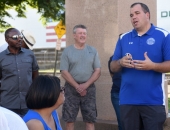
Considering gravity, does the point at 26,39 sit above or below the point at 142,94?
above

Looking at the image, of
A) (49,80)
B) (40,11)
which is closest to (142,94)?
(49,80)

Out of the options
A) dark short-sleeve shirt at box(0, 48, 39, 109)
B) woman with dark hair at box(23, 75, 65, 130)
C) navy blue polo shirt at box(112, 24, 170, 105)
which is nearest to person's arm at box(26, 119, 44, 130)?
woman with dark hair at box(23, 75, 65, 130)

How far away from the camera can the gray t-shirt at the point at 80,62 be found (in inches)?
272

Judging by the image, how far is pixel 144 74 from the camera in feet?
16.3

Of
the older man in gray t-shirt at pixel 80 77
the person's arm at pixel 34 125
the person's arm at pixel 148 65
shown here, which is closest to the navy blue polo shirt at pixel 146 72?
the person's arm at pixel 148 65

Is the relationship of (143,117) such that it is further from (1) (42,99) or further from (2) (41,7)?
(2) (41,7)

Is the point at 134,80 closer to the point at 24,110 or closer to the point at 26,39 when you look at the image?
the point at 24,110

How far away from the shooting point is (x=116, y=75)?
6.66 meters

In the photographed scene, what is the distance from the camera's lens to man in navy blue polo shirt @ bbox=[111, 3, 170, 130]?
4.91 meters

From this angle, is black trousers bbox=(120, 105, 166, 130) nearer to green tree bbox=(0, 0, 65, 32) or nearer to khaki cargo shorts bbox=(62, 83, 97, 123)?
khaki cargo shorts bbox=(62, 83, 97, 123)

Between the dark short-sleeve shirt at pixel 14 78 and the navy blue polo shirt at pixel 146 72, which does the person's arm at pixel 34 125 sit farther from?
the dark short-sleeve shirt at pixel 14 78

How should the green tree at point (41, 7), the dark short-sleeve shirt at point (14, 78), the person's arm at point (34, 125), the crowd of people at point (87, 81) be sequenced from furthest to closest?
the green tree at point (41, 7) < the dark short-sleeve shirt at point (14, 78) < the crowd of people at point (87, 81) < the person's arm at point (34, 125)

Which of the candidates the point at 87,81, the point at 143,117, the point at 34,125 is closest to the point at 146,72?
the point at 143,117

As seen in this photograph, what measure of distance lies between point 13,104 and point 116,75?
1.60 metres
